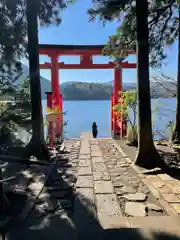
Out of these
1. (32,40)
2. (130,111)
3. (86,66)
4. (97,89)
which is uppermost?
(86,66)

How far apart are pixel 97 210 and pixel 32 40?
4115mm

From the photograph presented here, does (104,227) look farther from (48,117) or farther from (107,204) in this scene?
(48,117)

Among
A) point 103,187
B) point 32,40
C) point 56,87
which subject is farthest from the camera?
point 56,87

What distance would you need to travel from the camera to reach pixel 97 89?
62.1 feet

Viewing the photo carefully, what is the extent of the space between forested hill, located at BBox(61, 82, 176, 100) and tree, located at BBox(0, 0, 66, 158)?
2890 mm

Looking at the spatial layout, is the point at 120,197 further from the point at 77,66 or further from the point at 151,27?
the point at 77,66

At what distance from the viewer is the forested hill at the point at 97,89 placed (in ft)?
23.6

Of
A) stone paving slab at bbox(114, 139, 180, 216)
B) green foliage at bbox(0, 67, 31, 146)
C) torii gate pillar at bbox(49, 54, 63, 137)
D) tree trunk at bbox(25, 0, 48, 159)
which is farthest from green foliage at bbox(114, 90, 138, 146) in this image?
green foliage at bbox(0, 67, 31, 146)

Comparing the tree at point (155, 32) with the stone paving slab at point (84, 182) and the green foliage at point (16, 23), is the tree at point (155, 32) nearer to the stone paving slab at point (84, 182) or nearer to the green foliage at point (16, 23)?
the green foliage at point (16, 23)

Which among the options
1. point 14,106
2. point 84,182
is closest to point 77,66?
point 14,106

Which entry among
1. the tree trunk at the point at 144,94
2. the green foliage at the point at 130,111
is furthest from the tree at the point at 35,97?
the green foliage at the point at 130,111

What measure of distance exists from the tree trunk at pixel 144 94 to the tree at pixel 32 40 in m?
2.00

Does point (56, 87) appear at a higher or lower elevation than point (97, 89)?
lower

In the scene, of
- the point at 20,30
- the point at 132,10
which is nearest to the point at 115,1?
the point at 132,10
